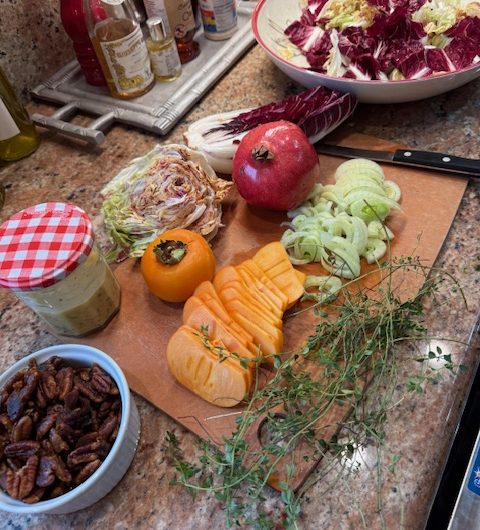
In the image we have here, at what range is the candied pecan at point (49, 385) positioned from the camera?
0.87m

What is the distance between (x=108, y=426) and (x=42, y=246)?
1.13ft

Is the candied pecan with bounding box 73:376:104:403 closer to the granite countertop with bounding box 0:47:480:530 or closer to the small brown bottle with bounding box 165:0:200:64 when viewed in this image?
the granite countertop with bounding box 0:47:480:530

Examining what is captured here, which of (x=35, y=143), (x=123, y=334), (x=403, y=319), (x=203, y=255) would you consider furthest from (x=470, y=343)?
(x=35, y=143)

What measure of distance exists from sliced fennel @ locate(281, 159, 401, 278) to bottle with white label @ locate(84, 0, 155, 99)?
71 cm

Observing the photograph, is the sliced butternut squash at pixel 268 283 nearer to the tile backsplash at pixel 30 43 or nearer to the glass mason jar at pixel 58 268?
the glass mason jar at pixel 58 268

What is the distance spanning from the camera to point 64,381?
2.90 feet

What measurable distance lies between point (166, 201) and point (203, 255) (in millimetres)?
199

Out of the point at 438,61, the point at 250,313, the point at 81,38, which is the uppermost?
the point at 81,38

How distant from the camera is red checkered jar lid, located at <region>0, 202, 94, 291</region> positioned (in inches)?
34.4

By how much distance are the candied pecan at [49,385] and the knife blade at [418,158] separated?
0.86 metres

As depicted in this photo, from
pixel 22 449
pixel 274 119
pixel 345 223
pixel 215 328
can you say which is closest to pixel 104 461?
pixel 22 449

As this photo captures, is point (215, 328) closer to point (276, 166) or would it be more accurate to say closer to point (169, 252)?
point (169, 252)

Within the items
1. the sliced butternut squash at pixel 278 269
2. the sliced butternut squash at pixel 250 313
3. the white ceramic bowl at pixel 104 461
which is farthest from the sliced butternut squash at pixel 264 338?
the white ceramic bowl at pixel 104 461

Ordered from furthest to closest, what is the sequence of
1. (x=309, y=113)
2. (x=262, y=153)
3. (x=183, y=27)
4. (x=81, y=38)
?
(x=183, y=27) → (x=81, y=38) → (x=309, y=113) → (x=262, y=153)
